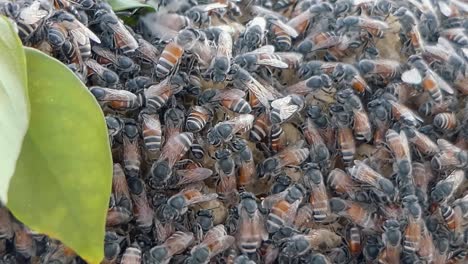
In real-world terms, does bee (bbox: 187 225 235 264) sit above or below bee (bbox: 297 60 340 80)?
below

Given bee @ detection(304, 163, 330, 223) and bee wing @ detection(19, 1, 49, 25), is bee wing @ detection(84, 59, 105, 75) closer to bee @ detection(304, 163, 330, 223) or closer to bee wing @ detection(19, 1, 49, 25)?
bee wing @ detection(19, 1, 49, 25)

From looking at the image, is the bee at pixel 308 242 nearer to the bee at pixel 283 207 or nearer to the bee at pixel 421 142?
the bee at pixel 283 207

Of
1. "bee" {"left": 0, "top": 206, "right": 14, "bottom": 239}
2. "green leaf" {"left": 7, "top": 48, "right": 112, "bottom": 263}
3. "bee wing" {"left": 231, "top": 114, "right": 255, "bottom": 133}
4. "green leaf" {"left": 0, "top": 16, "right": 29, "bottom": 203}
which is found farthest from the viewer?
"bee wing" {"left": 231, "top": 114, "right": 255, "bottom": 133}

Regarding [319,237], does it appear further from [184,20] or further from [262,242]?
[184,20]

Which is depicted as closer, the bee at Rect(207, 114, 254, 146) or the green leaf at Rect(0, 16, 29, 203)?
the green leaf at Rect(0, 16, 29, 203)

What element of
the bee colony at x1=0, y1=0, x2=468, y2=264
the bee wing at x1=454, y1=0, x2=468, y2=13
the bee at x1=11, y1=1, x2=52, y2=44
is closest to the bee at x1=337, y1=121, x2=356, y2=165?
the bee colony at x1=0, y1=0, x2=468, y2=264

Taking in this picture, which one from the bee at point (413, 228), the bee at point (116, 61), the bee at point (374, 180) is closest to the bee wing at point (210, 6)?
the bee at point (116, 61)

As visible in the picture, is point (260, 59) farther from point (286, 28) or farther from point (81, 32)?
point (81, 32)

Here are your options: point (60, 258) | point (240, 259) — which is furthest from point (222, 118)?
point (60, 258)
